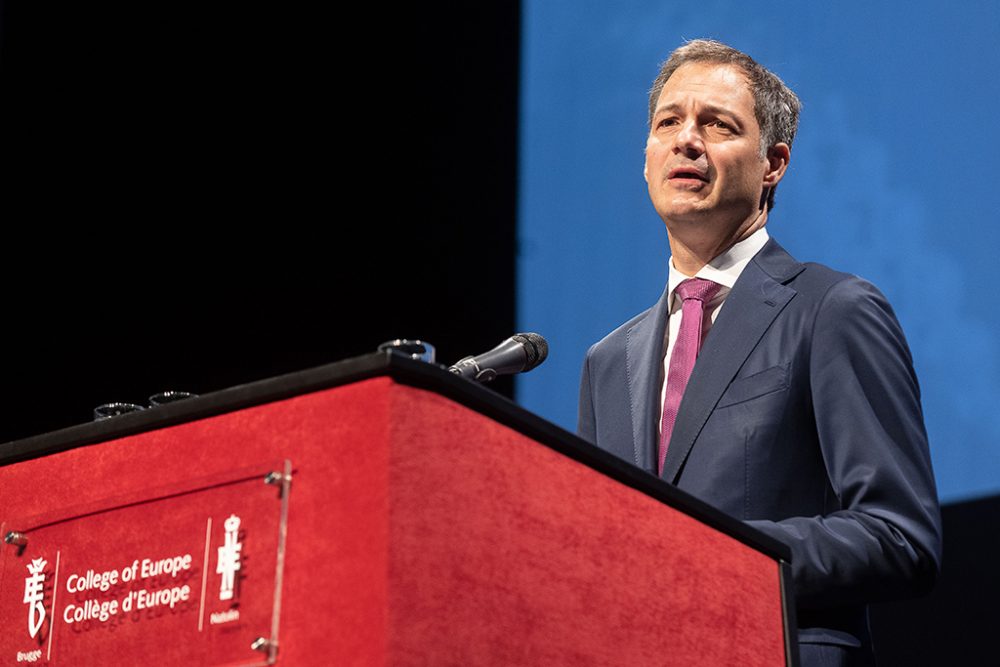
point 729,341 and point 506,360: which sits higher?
point 729,341

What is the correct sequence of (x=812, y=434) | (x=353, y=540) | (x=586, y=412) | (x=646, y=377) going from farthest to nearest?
(x=586, y=412), (x=646, y=377), (x=812, y=434), (x=353, y=540)

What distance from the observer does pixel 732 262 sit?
201cm

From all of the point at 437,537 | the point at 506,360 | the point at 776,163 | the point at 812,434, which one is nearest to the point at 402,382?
the point at 437,537

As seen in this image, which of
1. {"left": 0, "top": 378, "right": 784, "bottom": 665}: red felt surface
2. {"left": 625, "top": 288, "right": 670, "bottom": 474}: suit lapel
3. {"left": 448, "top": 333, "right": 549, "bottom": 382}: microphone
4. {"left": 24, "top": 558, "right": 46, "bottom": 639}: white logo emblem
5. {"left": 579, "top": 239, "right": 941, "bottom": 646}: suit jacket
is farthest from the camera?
{"left": 625, "top": 288, "right": 670, "bottom": 474}: suit lapel

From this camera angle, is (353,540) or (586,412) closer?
(353,540)

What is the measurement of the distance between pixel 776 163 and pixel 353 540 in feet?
4.46

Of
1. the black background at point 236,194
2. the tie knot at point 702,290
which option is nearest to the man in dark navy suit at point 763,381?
the tie knot at point 702,290

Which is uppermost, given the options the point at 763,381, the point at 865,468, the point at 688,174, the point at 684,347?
the point at 688,174

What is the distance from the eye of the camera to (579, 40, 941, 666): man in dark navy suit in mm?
1501

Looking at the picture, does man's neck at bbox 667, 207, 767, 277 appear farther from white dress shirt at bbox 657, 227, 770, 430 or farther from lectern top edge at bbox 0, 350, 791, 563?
lectern top edge at bbox 0, 350, 791, 563

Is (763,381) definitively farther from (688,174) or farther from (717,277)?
(688,174)

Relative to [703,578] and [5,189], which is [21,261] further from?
[703,578]

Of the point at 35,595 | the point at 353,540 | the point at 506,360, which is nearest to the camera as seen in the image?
the point at 353,540

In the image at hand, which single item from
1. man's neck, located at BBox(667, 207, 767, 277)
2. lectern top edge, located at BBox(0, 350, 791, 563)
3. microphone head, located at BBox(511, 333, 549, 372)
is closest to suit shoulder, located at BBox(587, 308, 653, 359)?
man's neck, located at BBox(667, 207, 767, 277)
